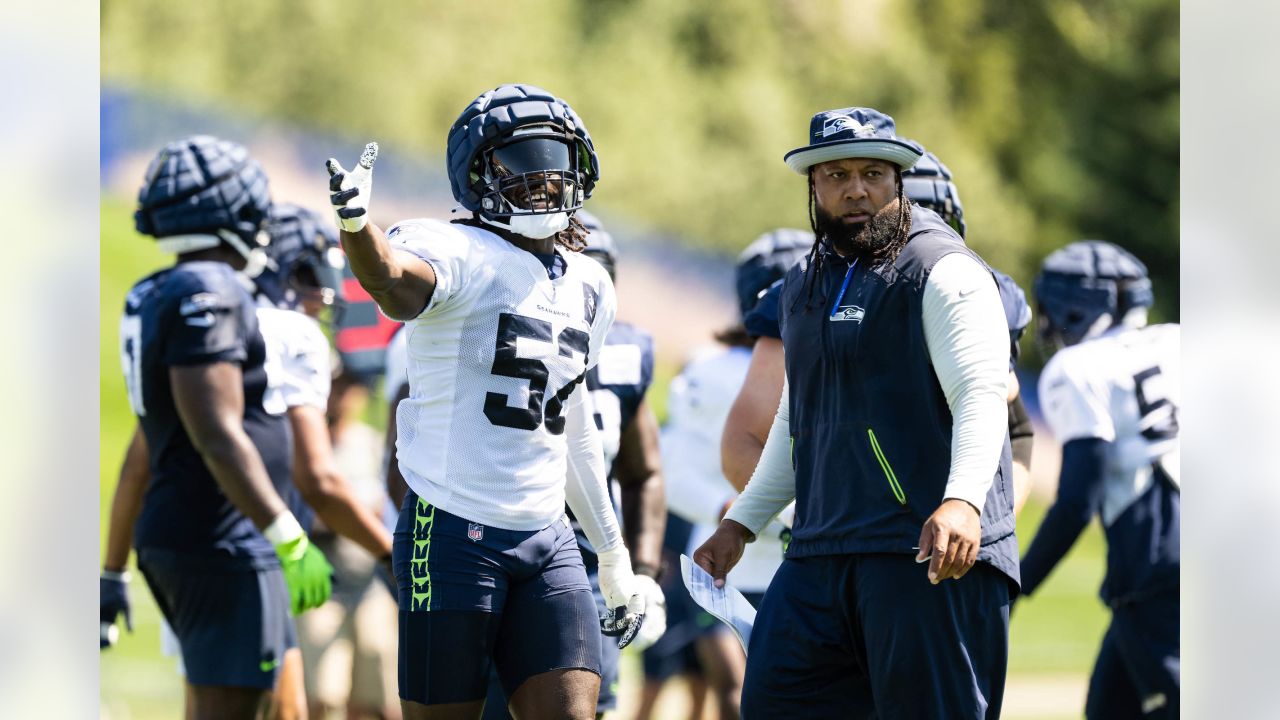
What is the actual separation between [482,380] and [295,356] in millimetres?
1952

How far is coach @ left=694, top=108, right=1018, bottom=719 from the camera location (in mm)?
3256

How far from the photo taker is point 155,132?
407 inches

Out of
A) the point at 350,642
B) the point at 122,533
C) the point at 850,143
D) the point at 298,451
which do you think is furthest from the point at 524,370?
the point at 350,642

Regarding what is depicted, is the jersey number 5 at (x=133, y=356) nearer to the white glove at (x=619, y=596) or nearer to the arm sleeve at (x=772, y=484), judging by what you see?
the white glove at (x=619, y=596)

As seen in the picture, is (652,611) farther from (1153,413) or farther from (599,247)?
(1153,413)

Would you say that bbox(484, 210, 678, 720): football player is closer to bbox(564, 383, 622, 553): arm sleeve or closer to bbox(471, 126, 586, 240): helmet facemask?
bbox(564, 383, 622, 553): arm sleeve

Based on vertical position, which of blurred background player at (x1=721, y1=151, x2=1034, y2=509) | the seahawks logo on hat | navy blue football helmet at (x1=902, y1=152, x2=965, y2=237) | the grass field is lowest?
the grass field

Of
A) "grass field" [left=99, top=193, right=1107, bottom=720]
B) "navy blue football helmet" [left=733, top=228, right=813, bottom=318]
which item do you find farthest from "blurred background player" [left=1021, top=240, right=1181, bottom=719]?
"grass field" [left=99, top=193, right=1107, bottom=720]

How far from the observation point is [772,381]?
4.26m

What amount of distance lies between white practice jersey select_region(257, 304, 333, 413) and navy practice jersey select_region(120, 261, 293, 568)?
228mm

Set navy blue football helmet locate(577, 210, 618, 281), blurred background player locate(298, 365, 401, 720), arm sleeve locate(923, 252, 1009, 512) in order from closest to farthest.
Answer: arm sleeve locate(923, 252, 1009, 512)
navy blue football helmet locate(577, 210, 618, 281)
blurred background player locate(298, 365, 401, 720)
